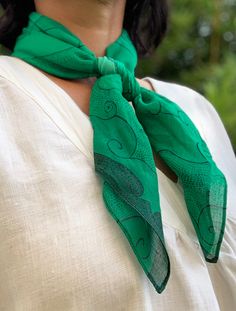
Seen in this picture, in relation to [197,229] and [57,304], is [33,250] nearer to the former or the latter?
[57,304]

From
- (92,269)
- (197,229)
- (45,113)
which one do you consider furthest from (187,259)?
(45,113)

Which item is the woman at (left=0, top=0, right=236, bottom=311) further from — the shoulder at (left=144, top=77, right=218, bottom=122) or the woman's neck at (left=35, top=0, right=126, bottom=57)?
the shoulder at (left=144, top=77, right=218, bottom=122)

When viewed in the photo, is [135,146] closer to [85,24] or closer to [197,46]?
[85,24]

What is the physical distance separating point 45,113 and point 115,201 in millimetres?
170

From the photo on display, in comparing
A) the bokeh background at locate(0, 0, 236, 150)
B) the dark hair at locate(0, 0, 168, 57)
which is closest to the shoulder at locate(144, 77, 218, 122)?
the dark hair at locate(0, 0, 168, 57)

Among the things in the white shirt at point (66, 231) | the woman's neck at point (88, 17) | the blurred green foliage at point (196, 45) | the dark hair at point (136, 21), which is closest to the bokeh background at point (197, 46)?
the blurred green foliage at point (196, 45)

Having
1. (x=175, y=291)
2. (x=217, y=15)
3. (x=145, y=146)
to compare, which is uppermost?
(x=145, y=146)

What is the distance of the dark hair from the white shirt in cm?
19

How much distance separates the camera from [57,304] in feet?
2.73

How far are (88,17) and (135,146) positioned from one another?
0.26 m

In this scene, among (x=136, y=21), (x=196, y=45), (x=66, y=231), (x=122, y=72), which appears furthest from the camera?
(x=196, y=45)

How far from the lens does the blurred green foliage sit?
3.59 m

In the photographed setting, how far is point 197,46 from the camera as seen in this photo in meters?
3.96

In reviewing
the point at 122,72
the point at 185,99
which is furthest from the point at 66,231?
the point at 185,99
